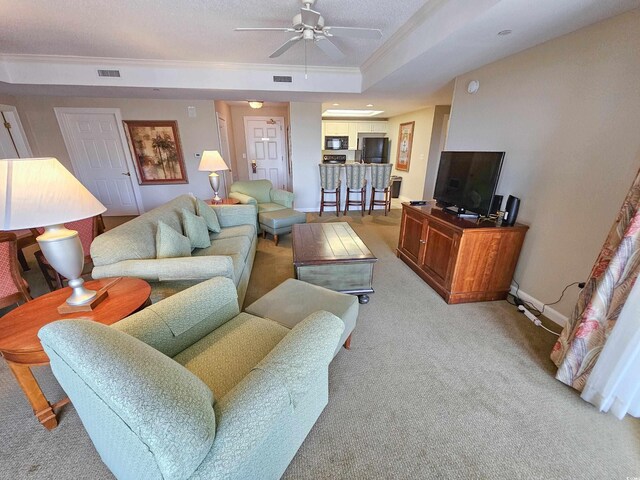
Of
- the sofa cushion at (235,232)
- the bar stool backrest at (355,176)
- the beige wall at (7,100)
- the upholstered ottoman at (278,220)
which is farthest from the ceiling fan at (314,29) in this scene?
the beige wall at (7,100)

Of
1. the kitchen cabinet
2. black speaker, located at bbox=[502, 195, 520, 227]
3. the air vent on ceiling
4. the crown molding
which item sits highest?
the crown molding

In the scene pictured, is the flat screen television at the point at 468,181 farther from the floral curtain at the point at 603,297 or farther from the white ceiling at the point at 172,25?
the white ceiling at the point at 172,25

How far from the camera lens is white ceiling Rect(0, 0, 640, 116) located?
187 centimetres

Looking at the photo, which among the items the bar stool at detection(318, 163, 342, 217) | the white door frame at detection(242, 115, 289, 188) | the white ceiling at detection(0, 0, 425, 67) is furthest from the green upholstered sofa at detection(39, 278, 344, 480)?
the white door frame at detection(242, 115, 289, 188)

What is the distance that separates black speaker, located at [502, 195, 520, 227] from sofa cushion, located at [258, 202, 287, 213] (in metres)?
2.90

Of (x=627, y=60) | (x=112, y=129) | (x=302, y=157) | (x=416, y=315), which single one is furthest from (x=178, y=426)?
(x=112, y=129)

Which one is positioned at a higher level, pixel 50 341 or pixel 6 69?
pixel 6 69

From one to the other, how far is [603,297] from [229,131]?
258 inches

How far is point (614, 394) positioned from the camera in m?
1.37

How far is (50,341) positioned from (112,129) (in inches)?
216

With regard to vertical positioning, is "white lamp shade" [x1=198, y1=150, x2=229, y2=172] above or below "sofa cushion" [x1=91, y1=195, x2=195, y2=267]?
above

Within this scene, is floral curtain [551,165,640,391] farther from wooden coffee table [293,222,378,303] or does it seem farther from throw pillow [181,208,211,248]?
throw pillow [181,208,211,248]

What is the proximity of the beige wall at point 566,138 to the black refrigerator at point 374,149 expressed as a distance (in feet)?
15.7

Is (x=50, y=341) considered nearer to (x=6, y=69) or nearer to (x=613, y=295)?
(x=613, y=295)
